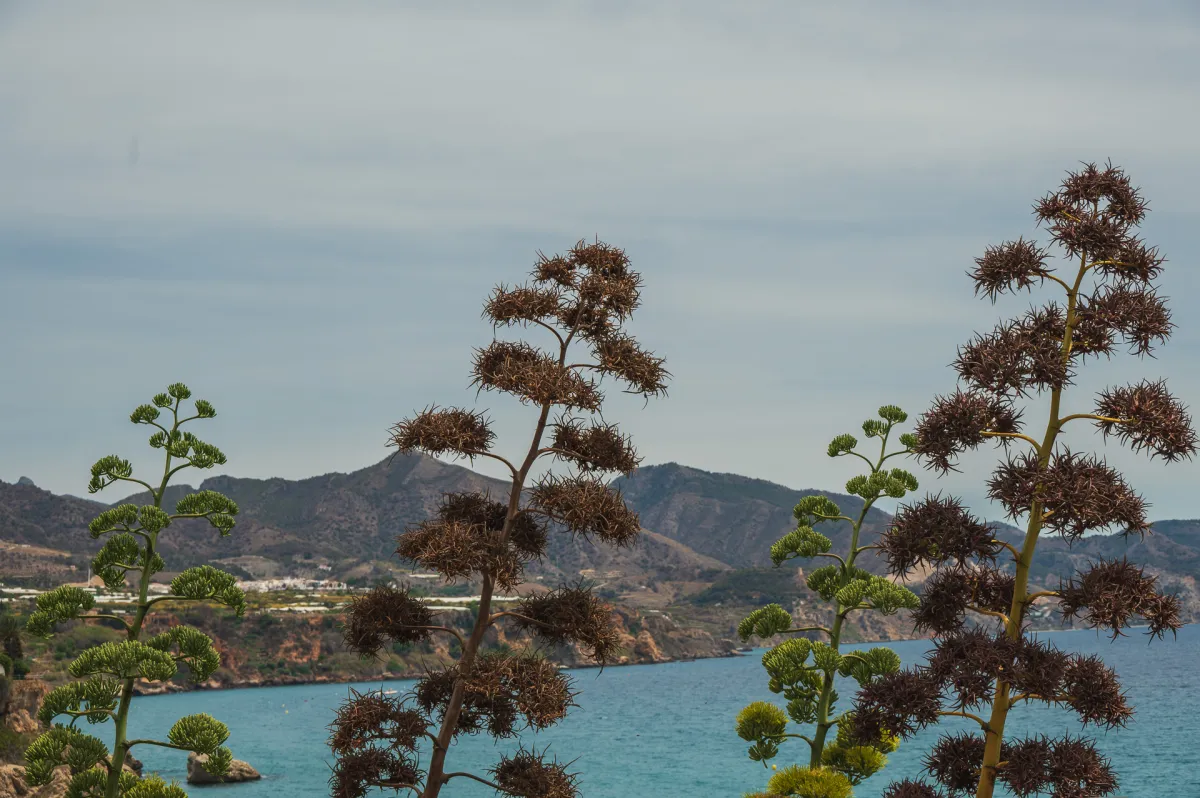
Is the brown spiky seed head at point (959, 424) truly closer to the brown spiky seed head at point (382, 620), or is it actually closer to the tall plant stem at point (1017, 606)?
the tall plant stem at point (1017, 606)

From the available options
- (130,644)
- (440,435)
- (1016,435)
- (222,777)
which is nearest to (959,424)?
(1016,435)

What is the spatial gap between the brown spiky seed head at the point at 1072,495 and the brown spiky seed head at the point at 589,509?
3548mm

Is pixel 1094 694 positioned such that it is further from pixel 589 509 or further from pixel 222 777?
pixel 222 777

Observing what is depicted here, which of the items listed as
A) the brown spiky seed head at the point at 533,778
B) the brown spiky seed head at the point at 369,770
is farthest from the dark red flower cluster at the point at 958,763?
the brown spiky seed head at the point at 369,770

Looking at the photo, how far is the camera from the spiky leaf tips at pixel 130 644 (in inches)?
552

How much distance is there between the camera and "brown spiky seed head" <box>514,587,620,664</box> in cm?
1217

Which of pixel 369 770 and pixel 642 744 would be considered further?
pixel 642 744

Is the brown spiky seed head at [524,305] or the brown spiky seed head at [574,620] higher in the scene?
the brown spiky seed head at [524,305]

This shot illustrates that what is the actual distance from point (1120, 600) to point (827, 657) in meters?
7.01

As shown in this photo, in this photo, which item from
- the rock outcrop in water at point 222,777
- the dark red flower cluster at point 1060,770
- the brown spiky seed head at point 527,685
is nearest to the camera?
the dark red flower cluster at point 1060,770

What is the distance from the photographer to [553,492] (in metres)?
12.2

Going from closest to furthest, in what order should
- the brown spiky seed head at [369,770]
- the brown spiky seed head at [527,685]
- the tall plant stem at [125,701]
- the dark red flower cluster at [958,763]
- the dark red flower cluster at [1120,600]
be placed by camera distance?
the dark red flower cluster at [1120,600]
the brown spiky seed head at [527,685]
the dark red flower cluster at [958,763]
the brown spiky seed head at [369,770]
the tall plant stem at [125,701]

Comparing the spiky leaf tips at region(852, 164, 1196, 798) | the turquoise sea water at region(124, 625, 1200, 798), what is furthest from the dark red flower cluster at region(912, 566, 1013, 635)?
the turquoise sea water at region(124, 625, 1200, 798)

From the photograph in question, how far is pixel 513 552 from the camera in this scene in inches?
478
